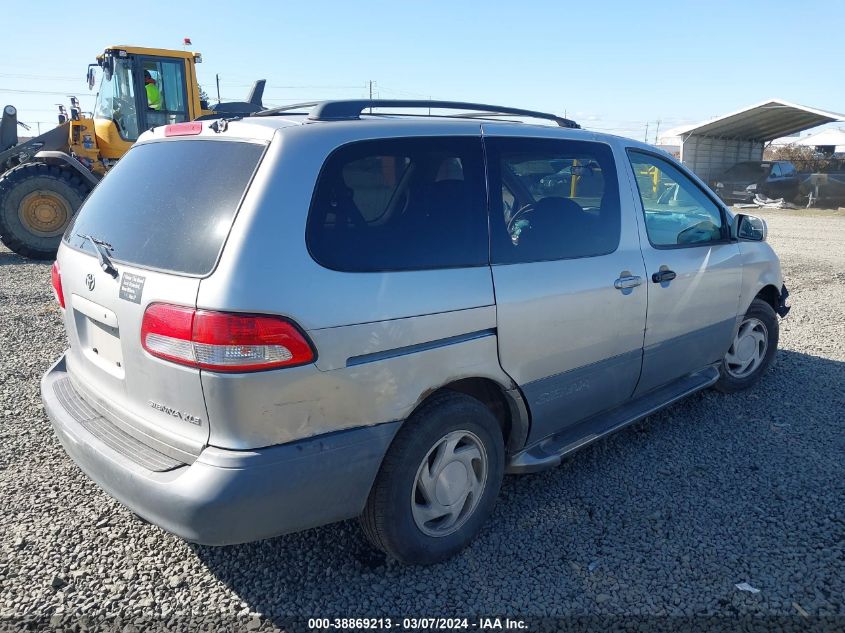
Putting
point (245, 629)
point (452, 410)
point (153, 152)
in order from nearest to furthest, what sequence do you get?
point (245, 629) → point (452, 410) → point (153, 152)

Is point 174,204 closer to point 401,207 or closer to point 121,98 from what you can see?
point 401,207

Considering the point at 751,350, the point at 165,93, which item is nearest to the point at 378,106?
the point at 751,350

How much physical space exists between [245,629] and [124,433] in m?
0.91

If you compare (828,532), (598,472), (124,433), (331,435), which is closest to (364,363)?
(331,435)

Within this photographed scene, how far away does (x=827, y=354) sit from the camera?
19.1 feet

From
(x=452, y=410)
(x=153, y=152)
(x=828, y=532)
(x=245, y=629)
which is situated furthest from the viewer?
(x=828, y=532)

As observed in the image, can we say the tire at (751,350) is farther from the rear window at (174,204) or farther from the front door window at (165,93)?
the front door window at (165,93)

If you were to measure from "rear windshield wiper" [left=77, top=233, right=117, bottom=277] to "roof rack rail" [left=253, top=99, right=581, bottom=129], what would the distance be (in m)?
0.92

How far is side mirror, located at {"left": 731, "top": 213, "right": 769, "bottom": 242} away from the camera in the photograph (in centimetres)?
434

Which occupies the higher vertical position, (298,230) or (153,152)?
(153,152)

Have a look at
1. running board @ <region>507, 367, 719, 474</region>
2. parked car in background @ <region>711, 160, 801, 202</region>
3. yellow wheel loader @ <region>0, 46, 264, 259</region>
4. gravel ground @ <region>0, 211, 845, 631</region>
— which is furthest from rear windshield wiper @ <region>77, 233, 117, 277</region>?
parked car in background @ <region>711, 160, 801, 202</region>

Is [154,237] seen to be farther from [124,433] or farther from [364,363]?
[364,363]

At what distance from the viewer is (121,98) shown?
428 inches

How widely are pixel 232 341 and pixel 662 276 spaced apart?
100 inches
